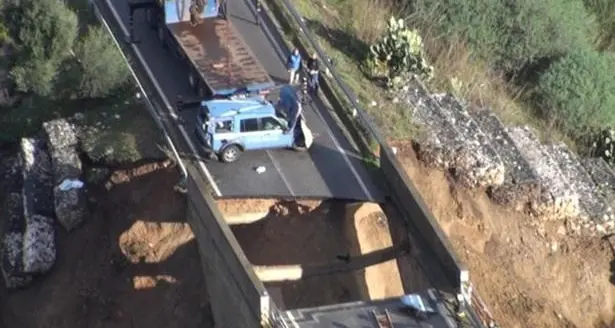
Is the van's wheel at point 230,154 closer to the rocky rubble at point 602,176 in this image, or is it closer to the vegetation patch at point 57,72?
the vegetation patch at point 57,72

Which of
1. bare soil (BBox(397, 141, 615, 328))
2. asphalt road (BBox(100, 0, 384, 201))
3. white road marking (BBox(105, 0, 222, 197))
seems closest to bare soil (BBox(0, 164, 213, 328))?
white road marking (BBox(105, 0, 222, 197))

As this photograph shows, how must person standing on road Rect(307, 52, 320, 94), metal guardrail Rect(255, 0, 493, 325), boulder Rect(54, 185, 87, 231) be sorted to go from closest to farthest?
1. metal guardrail Rect(255, 0, 493, 325)
2. person standing on road Rect(307, 52, 320, 94)
3. boulder Rect(54, 185, 87, 231)

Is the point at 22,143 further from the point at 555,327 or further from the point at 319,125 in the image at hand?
the point at 555,327

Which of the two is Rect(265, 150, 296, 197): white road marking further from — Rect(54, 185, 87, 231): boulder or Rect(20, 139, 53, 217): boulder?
Rect(20, 139, 53, 217): boulder

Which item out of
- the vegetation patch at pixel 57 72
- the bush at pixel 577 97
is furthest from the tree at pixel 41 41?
the bush at pixel 577 97

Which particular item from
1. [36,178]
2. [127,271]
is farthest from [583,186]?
[36,178]

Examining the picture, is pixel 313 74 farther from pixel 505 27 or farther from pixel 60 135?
pixel 505 27
